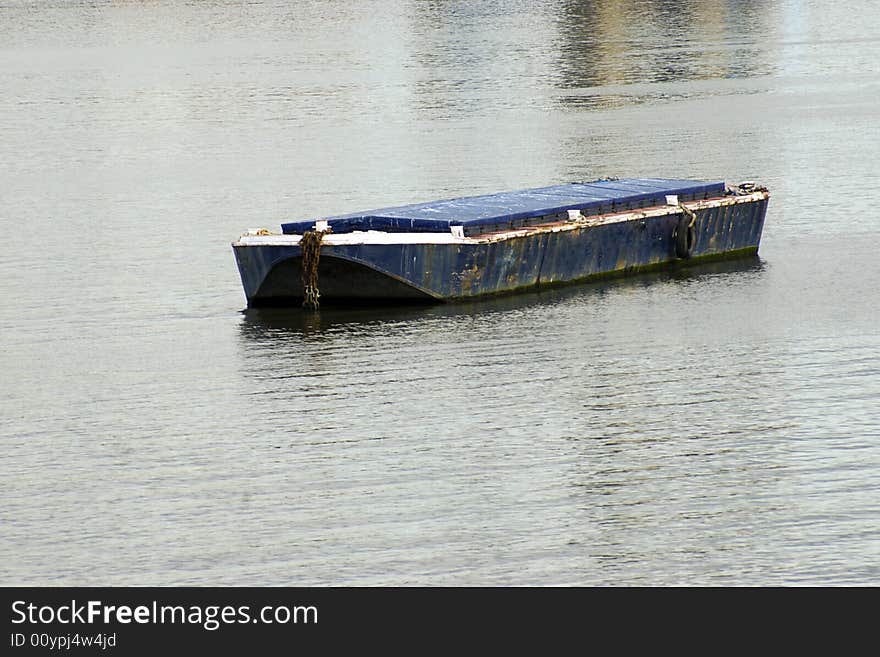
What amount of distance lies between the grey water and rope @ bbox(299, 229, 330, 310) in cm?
58

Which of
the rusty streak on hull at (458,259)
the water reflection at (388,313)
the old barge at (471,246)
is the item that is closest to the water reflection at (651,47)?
the old barge at (471,246)

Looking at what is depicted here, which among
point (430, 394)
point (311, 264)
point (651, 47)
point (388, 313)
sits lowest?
point (430, 394)

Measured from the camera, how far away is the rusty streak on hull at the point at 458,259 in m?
35.1

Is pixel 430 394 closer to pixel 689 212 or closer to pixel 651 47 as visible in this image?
pixel 689 212

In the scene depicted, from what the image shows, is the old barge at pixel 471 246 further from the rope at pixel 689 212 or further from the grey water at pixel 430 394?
the grey water at pixel 430 394

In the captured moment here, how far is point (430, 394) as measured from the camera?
28.8 m

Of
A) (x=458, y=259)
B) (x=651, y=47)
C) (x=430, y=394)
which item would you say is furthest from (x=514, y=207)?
(x=651, y=47)

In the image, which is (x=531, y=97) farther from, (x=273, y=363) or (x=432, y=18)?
(x=432, y=18)

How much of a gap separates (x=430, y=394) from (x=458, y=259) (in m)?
7.14

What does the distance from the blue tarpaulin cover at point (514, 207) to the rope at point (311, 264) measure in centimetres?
86

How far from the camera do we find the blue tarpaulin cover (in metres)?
35.8

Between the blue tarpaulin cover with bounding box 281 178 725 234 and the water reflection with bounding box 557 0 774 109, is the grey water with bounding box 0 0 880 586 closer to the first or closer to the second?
the blue tarpaulin cover with bounding box 281 178 725 234

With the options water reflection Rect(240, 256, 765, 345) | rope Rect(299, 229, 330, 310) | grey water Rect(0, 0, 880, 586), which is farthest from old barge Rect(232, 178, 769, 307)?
grey water Rect(0, 0, 880, 586)
